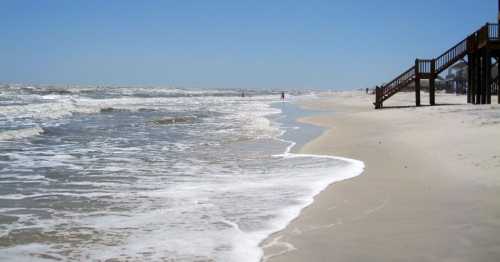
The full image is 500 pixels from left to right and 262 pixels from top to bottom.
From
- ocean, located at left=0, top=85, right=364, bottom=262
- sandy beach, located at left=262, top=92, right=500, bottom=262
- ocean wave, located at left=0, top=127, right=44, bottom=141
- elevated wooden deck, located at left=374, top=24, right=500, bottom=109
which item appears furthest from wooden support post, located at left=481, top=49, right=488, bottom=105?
ocean wave, located at left=0, top=127, right=44, bottom=141

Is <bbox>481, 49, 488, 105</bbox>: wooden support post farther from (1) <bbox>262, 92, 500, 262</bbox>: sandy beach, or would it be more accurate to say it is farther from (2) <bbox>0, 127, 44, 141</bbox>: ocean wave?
(2) <bbox>0, 127, 44, 141</bbox>: ocean wave

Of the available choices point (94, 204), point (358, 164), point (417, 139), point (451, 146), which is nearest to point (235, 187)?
point (94, 204)

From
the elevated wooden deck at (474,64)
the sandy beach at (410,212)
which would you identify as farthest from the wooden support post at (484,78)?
the sandy beach at (410,212)

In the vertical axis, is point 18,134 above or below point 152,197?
above

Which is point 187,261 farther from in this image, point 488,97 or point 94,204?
point 488,97

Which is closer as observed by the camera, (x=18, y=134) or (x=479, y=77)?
(x=18, y=134)

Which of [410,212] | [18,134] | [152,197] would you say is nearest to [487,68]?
[18,134]

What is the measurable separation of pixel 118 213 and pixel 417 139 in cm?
925

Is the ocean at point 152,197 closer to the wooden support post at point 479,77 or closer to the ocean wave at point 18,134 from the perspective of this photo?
the ocean wave at point 18,134

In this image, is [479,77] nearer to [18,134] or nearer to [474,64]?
[474,64]

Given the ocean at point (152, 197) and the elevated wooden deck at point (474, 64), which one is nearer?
the ocean at point (152, 197)

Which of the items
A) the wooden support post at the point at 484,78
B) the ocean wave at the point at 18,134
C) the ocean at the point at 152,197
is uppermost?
the wooden support post at the point at 484,78

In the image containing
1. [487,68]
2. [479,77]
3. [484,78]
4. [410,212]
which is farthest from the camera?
[479,77]

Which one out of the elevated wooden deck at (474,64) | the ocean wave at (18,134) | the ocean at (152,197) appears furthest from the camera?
the elevated wooden deck at (474,64)
